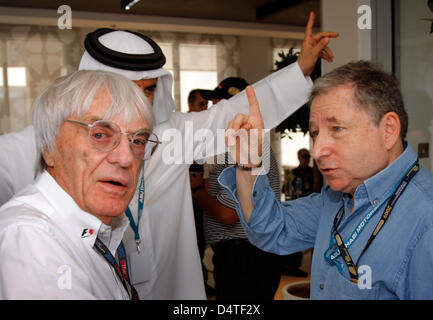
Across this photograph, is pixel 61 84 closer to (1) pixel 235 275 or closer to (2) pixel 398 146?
(2) pixel 398 146

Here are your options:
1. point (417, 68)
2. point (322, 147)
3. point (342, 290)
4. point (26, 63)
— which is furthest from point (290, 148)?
point (342, 290)

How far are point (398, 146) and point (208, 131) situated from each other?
3.62 feet

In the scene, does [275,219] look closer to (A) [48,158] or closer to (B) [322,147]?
(B) [322,147]

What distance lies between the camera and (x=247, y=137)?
153 centimetres

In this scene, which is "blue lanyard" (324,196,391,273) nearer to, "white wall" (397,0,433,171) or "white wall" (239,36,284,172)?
"white wall" (397,0,433,171)

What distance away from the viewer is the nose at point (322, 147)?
1.42 metres

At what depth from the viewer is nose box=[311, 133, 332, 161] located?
55.9 inches

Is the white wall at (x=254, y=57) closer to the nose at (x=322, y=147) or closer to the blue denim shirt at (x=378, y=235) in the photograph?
the blue denim shirt at (x=378, y=235)

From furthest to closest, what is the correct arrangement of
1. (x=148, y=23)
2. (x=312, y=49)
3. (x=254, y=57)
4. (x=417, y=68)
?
(x=254, y=57) → (x=148, y=23) → (x=417, y=68) → (x=312, y=49)

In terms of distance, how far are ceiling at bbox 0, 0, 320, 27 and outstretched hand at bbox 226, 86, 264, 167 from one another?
18.9ft

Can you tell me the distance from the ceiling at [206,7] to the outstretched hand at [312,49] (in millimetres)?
5047

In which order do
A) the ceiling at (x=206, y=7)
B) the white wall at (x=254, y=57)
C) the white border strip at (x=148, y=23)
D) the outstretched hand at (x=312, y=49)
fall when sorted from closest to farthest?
the outstretched hand at (x=312, y=49) < the ceiling at (x=206, y=7) < the white border strip at (x=148, y=23) < the white wall at (x=254, y=57)

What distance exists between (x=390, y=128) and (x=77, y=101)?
3.01 feet

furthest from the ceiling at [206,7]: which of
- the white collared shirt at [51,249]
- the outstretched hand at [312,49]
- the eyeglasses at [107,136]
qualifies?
the white collared shirt at [51,249]
